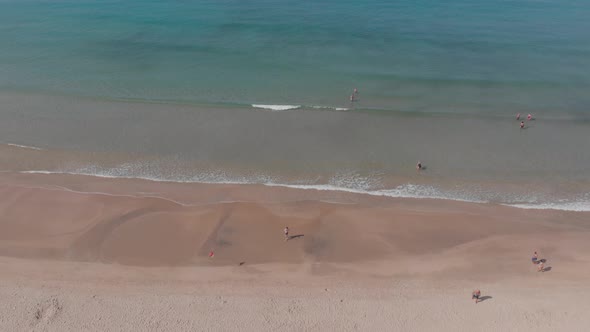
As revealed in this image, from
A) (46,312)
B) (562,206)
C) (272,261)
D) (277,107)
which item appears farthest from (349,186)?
(46,312)

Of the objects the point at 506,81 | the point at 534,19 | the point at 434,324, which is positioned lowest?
the point at 434,324

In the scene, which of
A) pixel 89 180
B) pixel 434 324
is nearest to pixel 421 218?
pixel 434 324

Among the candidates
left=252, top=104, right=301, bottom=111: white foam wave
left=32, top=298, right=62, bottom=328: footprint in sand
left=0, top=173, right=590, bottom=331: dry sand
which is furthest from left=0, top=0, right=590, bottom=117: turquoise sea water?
left=32, top=298, right=62, bottom=328: footprint in sand

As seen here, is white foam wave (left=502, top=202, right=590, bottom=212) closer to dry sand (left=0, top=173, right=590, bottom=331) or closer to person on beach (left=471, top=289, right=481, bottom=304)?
dry sand (left=0, top=173, right=590, bottom=331)

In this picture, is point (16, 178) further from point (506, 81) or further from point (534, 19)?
point (534, 19)

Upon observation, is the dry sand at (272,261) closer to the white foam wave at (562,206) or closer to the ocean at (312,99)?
the white foam wave at (562,206)

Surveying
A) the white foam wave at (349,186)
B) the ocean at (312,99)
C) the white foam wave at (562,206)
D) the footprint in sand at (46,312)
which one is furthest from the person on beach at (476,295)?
the footprint in sand at (46,312)
